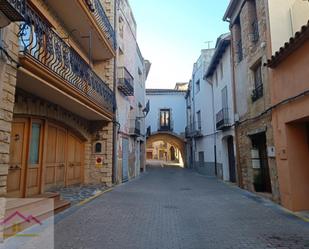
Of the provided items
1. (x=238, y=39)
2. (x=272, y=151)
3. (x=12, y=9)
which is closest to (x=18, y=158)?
(x=12, y=9)

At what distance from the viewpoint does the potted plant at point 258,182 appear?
9.19 meters

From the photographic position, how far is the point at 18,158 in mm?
6555

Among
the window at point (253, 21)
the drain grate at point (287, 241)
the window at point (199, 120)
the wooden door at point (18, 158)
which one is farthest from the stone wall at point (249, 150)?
the window at point (199, 120)

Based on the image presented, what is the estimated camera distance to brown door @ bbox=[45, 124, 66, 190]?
26.8ft

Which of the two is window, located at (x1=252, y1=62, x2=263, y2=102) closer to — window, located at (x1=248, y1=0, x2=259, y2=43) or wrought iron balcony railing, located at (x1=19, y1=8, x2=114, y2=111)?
window, located at (x1=248, y1=0, x2=259, y2=43)

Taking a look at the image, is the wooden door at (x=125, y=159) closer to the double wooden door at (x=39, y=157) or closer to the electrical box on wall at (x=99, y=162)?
the electrical box on wall at (x=99, y=162)

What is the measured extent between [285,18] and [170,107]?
20403 mm

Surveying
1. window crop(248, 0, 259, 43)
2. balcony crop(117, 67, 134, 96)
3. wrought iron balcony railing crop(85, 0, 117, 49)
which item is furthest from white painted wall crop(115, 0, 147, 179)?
window crop(248, 0, 259, 43)

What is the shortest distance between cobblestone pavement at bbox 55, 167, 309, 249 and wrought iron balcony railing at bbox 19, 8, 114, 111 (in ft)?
11.3

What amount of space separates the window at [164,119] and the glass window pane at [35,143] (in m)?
20.6

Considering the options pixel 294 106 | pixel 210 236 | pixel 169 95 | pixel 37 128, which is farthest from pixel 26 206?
pixel 169 95

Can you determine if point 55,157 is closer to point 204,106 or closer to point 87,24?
point 87,24

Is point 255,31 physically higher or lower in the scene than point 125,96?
higher

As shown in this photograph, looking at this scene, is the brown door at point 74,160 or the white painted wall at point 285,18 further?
the brown door at point 74,160
